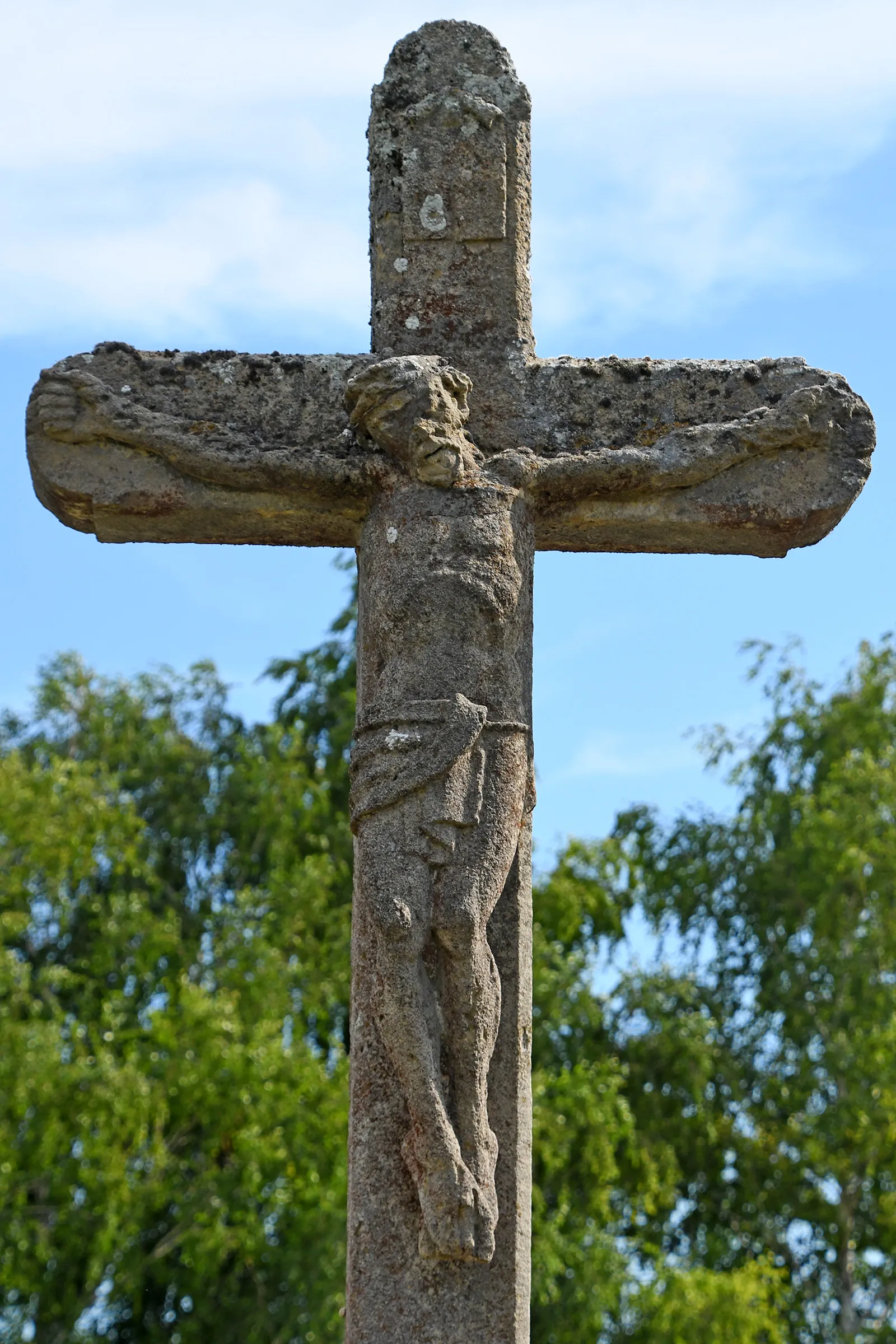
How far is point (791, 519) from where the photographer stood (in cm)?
703

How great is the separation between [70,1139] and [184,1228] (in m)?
1.58

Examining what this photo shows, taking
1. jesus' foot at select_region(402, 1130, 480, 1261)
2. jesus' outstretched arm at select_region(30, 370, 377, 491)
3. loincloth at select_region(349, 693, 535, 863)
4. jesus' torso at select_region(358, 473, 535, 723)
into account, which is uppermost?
jesus' outstretched arm at select_region(30, 370, 377, 491)

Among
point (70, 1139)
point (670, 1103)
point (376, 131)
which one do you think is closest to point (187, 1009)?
point (70, 1139)

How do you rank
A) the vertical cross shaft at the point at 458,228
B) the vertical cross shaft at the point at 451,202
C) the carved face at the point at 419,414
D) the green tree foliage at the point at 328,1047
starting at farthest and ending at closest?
1. the green tree foliage at the point at 328,1047
2. the vertical cross shaft at the point at 451,202
3. the vertical cross shaft at the point at 458,228
4. the carved face at the point at 419,414

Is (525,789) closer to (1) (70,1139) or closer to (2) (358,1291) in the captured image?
(2) (358,1291)

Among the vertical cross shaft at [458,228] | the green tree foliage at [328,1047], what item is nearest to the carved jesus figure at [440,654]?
the vertical cross shaft at [458,228]

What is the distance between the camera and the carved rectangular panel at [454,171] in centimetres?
719

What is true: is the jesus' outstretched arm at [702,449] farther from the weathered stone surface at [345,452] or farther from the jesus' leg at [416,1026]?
the jesus' leg at [416,1026]

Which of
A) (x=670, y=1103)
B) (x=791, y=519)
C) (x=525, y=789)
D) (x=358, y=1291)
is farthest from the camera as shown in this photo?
(x=670, y=1103)

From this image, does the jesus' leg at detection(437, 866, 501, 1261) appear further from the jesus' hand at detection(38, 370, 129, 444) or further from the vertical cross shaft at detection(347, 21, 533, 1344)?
the jesus' hand at detection(38, 370, 129, 444)

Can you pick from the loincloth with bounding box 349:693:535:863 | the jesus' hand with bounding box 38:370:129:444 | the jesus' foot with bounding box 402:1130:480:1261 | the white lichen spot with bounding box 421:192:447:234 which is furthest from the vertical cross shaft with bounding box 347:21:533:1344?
the jesus' hand with bounding box 38:370:129:444

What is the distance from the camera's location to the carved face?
670 cm

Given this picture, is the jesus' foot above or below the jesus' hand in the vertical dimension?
below

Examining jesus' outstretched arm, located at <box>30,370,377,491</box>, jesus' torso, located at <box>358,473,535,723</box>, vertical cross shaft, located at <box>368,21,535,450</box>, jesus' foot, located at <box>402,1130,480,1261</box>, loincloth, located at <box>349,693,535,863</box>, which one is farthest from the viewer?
vertical cross shaft, located at <box>368,21,535,450</box>
